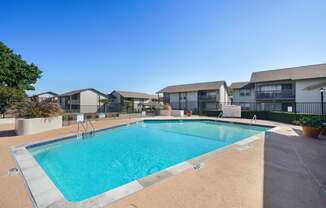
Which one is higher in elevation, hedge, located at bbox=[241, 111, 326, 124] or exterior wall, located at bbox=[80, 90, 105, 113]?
exterior wall, located at bbox=[80, 90, 105, 113]

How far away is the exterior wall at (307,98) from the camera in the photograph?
50.2 ft

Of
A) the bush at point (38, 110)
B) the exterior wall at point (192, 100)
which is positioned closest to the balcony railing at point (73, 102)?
the exterior wall at point (192, 100)

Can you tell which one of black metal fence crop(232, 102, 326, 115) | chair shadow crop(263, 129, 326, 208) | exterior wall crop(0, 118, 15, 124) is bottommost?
chair shadow crop(263, 129, 326, 208)

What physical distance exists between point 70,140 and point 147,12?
9080 mm

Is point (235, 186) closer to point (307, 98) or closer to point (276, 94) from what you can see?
point (307, 98)

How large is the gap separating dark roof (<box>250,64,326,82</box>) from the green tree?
90.4 feet

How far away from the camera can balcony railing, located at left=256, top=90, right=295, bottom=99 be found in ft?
59.3

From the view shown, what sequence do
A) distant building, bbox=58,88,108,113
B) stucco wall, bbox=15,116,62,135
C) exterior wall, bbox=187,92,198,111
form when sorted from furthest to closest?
distant building, bbox=58,88,108,113, exterior wall, bbox=187,92,198,111, stucco wall, bbox=15,116,62,135

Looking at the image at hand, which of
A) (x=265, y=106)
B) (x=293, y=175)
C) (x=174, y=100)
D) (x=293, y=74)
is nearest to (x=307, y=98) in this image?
(x=293, y=74)

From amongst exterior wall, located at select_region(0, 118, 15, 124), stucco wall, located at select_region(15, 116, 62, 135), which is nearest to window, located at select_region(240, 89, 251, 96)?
stucco wall, located at select_region(15, 116, 62, 135)

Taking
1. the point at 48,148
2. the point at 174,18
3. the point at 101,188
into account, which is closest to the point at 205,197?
the point at 101,188

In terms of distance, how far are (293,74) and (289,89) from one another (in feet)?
5.87

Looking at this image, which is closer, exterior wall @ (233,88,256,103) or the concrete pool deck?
the concrete pool deck

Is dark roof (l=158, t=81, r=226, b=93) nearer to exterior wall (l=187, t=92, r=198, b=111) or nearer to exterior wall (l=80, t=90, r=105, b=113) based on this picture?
exterior wall (l=187, t=92, r=198, b=111)
